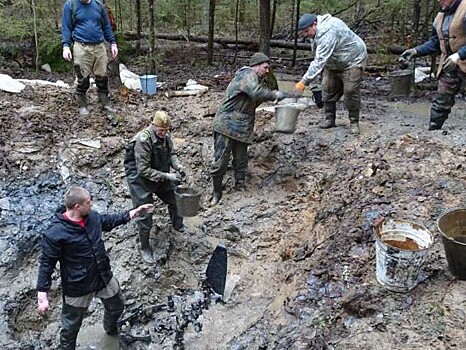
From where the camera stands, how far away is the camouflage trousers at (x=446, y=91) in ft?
21.6

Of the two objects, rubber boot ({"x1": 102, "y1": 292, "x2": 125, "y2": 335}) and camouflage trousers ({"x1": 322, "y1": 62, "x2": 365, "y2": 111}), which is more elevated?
camouflage trousers ({"x1": 322, "y1": 62, "x2": 365, "y2": 111})

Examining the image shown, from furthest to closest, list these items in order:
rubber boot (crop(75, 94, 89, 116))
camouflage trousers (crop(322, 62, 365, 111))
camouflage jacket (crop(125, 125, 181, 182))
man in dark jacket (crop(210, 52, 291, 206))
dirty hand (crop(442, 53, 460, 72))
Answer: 1. rubber boot (crop(75, 94, 89, 116))
2. camouflage trousers (crop(322, 62, 365, 111))
3. man in dark jacket (crop(210, 52, 291, 206))
4. dirty hand (crop(442, 53, 460, 72))
5. camouflage jacket (crop(125, 125, 181, 182))

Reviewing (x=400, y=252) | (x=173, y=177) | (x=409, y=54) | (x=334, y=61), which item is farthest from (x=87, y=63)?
(x=400, y=252)

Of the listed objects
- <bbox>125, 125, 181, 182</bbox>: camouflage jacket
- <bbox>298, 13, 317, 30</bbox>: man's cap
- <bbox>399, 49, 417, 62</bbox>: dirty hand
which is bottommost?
<bbox>125, 125, 181, 182</bbox>: camouflage jacket

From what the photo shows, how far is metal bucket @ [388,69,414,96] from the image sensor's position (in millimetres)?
9227

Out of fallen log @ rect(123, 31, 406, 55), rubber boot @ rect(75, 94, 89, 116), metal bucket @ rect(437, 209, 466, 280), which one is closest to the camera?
metal bucket @ rect(437, 209, 466, 280)

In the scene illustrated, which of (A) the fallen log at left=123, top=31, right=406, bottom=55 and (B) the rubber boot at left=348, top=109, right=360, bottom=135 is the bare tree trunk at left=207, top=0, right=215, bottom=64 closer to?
(A) the fallen log at left=123, top=31, right=406, bottom=55

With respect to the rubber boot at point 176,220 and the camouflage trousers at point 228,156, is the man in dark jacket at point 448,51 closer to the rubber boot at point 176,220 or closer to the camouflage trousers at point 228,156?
the camouflage trousers at point 228,156

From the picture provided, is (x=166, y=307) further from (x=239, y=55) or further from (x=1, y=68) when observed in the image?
(x=239, y=55)

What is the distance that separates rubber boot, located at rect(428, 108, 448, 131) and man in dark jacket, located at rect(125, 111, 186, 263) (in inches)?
144

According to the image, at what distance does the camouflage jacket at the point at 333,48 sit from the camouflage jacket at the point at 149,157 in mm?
2085

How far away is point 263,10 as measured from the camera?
9883mm

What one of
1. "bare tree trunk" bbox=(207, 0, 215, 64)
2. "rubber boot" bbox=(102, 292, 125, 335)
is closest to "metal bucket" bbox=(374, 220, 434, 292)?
"rubber boot" bbox=(102, 292, 125, 335)

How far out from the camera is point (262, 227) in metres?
6.76
